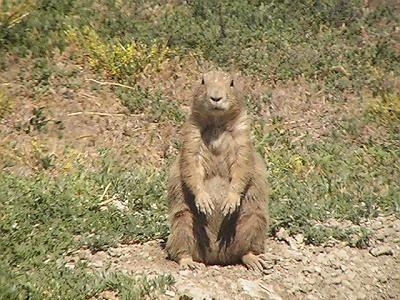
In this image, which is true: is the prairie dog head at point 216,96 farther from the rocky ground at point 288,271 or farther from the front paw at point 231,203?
the rocky ground at point 288,271

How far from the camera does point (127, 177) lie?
830cm

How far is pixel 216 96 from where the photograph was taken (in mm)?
6395

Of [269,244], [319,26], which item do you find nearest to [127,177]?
[269,244]

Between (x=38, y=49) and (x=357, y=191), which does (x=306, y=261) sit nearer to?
(x=357, y=191)

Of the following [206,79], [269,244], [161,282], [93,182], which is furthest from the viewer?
[93,182]

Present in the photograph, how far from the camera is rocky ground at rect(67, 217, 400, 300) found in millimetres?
6295

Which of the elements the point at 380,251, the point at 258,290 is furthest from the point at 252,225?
the point at 380,251

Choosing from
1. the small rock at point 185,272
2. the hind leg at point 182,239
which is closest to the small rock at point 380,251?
the hind leg at point 182,239

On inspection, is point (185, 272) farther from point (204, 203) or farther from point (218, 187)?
point (218, 187)

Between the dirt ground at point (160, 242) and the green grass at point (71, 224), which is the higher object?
the dirt ground at point (160, 242)

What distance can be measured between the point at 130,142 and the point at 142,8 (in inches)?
105

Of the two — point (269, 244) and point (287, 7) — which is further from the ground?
point (287, 7)

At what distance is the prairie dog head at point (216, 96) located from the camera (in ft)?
21.0

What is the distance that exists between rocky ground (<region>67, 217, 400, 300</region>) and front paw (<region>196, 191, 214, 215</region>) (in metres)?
0.52
